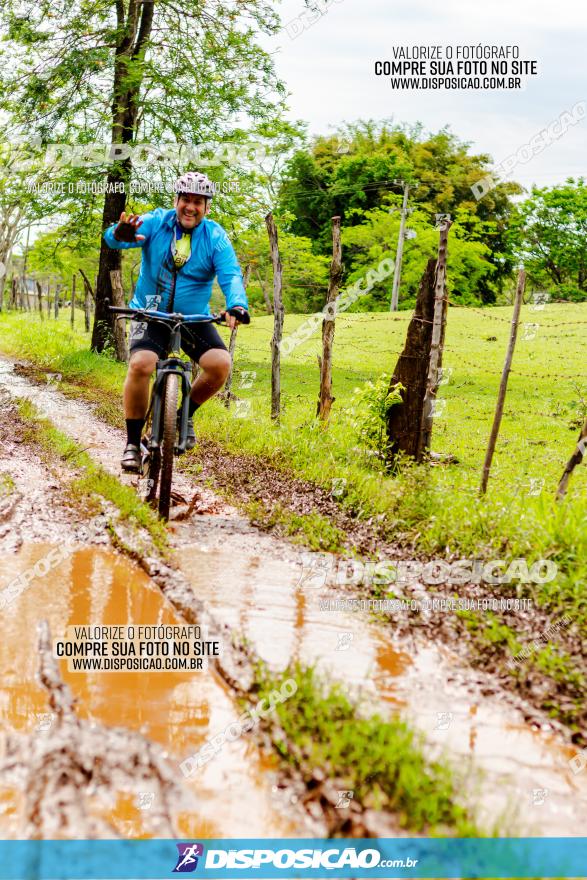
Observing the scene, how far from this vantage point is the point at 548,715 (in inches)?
148

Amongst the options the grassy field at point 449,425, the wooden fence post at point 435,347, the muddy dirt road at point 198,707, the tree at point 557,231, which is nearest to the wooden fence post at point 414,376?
the wooden fence post at point 435,347

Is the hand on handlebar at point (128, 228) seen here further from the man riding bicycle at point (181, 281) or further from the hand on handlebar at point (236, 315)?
the hand on handlebar at point (236, 315)

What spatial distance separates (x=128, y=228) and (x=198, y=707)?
3.85 meters

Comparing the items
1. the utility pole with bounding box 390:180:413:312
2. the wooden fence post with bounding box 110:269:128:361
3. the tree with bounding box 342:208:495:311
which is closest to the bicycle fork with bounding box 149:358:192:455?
the wooden fence post with bounding box 110:269:128:361

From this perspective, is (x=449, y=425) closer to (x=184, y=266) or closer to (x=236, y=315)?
(x=184, y=266)

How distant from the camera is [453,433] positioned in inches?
629

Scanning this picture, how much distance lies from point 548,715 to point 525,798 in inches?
32.8

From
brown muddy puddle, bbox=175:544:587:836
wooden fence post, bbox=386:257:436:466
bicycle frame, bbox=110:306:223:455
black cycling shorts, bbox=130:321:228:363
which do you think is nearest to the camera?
brown muddy puddle, bbox=175:544:587:836

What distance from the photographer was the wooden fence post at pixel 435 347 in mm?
8008

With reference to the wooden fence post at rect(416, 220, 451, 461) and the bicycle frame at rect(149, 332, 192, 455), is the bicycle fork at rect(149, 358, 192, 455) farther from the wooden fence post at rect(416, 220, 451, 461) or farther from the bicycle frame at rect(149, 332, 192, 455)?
the wooden fence post at rect(416, 220, 451, 461)

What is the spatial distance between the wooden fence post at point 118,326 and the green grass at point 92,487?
26.9 ft

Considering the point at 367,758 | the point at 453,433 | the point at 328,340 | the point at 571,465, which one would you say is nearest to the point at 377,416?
the point at 328,340

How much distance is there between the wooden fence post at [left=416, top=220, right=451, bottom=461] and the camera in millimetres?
8008

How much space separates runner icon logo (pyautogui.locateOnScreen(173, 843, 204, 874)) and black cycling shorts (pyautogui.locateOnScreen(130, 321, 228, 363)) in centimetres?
430
